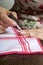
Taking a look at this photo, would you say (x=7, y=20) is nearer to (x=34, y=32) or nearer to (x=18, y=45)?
(x=34, y=32)

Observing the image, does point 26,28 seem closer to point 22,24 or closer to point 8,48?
point 22,24

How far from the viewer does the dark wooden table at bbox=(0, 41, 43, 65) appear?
3.62ft

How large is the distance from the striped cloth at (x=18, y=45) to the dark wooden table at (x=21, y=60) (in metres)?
0.04

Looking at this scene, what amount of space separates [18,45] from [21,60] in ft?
0.47

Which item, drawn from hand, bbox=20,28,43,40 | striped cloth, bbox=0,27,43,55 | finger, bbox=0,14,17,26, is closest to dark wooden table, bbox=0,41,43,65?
striped cloth, bbox=0,27,43,55

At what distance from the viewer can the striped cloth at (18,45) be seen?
3.90 feet

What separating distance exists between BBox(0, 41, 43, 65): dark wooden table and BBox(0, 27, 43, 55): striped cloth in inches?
1.7

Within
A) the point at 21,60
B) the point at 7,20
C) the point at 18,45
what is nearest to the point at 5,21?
the point at 7,20

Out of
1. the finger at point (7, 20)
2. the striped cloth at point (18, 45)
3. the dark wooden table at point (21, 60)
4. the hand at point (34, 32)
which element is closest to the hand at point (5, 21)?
the finger at point (7, 20)

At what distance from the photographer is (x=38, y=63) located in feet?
3.62

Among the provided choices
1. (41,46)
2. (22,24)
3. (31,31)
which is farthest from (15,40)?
(22,24)

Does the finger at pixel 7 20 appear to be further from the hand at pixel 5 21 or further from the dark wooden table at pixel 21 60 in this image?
the dark wooden table at pixel 21 60

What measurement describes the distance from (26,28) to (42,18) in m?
0.34

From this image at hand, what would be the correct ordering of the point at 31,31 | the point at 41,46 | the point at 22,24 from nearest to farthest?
the point at 41,46, the point at 31,31, the point at 22,24
